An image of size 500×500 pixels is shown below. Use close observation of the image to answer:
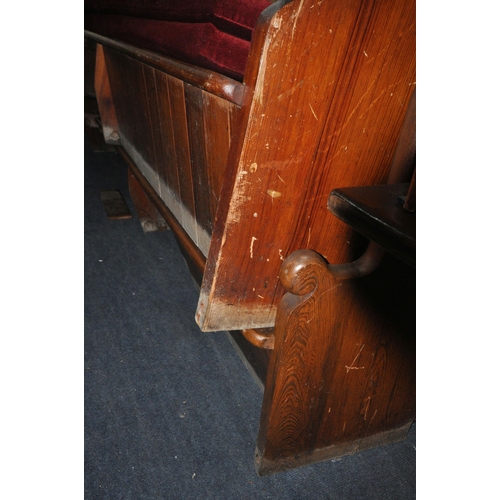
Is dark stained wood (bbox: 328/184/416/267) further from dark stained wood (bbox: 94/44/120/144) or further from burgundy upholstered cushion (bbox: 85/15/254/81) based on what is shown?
dark stained wood (bbox: 94/44/120/144)

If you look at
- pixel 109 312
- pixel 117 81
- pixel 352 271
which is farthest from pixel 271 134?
pixel 117 81

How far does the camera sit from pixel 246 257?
1.00 m

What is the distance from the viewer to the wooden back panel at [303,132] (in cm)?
81

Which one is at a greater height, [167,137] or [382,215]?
[382,215]

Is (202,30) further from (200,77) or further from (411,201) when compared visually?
(411,201)

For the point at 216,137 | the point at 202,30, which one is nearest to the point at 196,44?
the point at 202,30

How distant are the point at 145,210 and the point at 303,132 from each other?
1.80 m

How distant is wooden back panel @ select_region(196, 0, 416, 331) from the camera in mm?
812

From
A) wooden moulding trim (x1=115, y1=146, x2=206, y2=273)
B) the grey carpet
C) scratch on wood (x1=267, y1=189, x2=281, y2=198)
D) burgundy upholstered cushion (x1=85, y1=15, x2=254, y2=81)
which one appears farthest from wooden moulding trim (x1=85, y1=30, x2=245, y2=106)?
the grey carpet

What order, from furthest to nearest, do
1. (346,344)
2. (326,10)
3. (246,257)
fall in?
1. (346,344)
2. (246,257)
3. (326,10)

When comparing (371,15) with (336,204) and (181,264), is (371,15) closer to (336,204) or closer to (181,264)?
(336,204)

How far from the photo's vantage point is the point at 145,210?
2.57m

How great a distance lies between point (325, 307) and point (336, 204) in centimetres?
26

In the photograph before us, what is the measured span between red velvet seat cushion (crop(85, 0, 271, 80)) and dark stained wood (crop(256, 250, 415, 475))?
425 millimetres
